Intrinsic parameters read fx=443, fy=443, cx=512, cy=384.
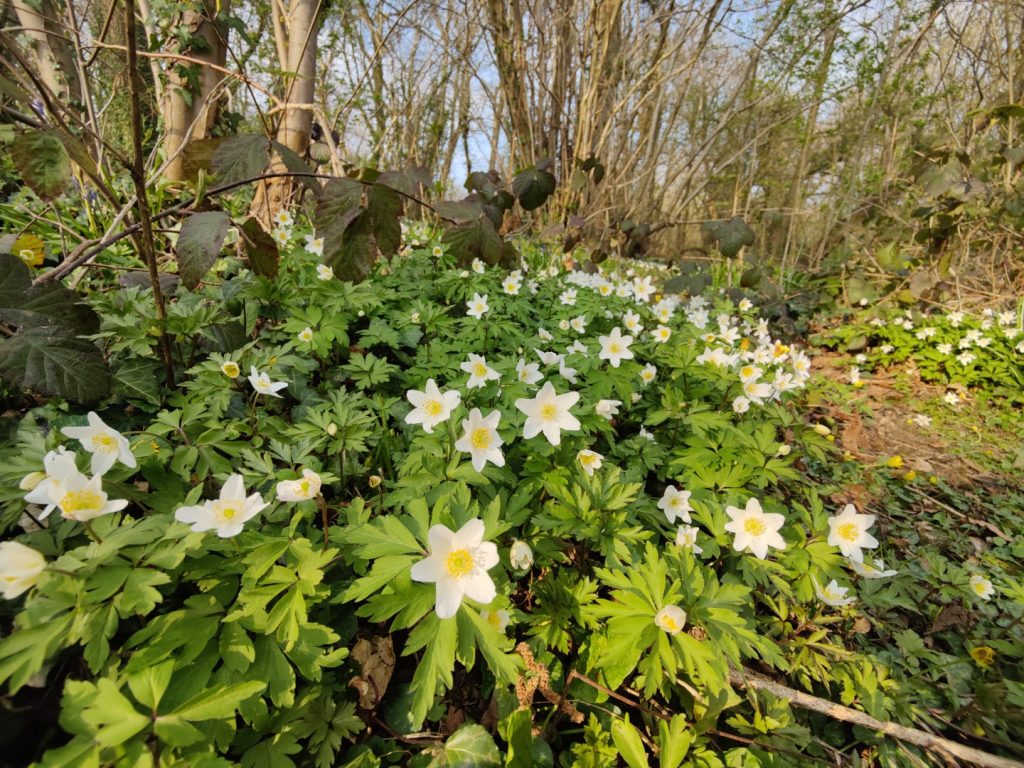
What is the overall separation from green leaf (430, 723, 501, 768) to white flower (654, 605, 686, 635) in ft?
1.76

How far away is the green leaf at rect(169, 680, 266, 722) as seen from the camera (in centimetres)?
83

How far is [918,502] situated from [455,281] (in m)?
3.38

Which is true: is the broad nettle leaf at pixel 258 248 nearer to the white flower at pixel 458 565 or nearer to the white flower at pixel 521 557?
the white flower at pixel 458 565

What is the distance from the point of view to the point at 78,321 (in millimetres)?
1445

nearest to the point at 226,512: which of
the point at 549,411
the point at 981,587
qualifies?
the point at 549,411

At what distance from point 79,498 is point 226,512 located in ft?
0.92

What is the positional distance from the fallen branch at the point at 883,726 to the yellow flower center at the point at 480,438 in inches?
40.1

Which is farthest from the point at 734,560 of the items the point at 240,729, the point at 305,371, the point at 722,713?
the point at 305,371

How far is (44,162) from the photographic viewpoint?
123 cm

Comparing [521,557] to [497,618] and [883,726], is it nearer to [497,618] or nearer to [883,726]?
[497,618]

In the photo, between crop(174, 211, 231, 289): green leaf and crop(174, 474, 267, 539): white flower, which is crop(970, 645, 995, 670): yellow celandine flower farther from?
crop(174, 211, 231, 289): green leaf

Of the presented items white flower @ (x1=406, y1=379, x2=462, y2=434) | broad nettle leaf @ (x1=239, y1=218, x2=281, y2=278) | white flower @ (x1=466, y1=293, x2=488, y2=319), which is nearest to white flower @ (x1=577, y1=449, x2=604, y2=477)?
white flower @ (x1=406, y1=379, x2=462, y2=434)

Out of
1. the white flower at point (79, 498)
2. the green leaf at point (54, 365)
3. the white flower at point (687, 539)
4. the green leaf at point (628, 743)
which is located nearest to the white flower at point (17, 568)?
the white flower at point (79, 498)

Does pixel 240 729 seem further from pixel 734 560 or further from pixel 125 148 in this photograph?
pixel 125 148
